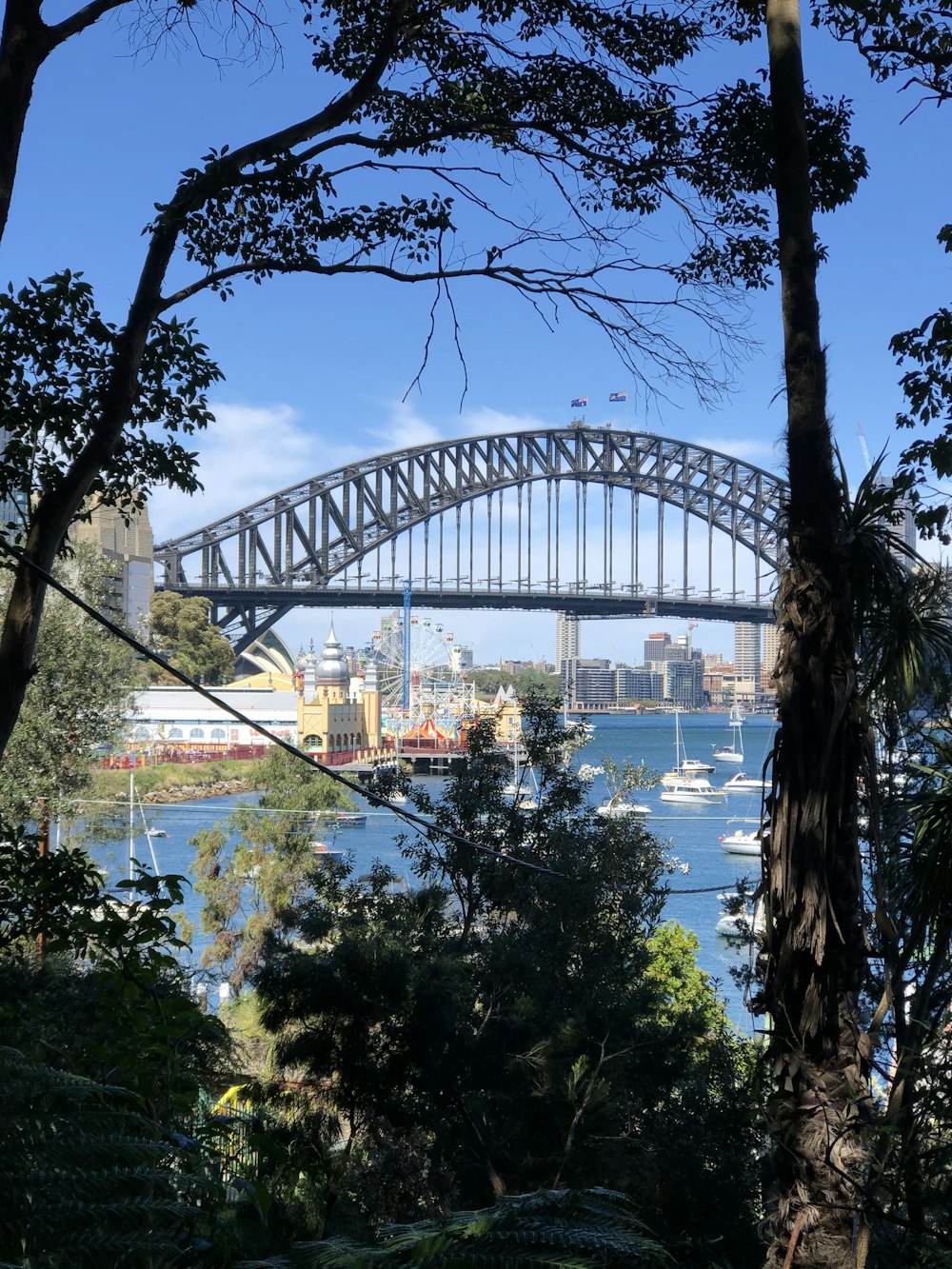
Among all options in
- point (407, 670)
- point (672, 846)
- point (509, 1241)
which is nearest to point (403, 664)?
point (407, 670)

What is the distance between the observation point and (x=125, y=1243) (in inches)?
49.1

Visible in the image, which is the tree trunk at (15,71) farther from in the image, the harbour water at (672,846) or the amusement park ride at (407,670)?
the amusement park ride at (407,670)

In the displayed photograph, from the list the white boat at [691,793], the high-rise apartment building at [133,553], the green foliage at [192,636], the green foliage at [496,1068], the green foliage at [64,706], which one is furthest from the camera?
the white boat at [691,793]

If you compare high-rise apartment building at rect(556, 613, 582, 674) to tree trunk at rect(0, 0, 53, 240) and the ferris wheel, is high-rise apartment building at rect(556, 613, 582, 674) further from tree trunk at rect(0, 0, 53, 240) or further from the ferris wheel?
tree trunk at rect(0, 0, 53, 240)

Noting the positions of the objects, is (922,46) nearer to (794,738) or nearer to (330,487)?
(794,738)

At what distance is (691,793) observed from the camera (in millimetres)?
41062

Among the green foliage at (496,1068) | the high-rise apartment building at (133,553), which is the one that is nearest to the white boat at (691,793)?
the high-rise apartment building at (133,553)

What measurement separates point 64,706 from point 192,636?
27.6 m

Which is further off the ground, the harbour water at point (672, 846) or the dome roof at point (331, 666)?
the dome roof at point (331, 666)

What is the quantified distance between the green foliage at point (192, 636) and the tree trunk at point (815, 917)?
122ft

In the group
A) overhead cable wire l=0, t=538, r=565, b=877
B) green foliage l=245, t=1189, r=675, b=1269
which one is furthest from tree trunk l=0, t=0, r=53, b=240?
green foliage l=245, t=1189, r=675, b=1269

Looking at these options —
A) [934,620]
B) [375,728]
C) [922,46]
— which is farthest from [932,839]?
[375,728]

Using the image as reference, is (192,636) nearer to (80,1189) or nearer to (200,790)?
(200,790)

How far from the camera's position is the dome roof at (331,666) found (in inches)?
1604
